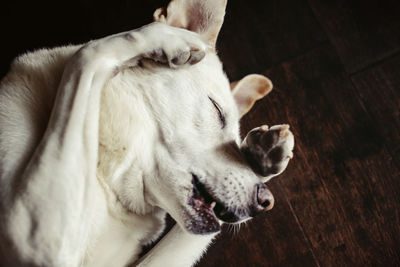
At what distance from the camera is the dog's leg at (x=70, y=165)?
3.33 feet

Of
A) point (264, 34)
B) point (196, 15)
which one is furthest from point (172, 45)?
point (264, 34)

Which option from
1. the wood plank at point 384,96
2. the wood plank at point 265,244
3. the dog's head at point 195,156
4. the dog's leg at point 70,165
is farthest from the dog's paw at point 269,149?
the wood plank at point 384,96

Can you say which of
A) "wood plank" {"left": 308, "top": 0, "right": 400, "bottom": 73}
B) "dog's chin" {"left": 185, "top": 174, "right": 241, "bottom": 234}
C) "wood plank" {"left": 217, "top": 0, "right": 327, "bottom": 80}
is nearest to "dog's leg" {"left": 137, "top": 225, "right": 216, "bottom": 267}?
"dog's chin" {"left": 185, "top": 174, "right": 241, "bottom": 234}

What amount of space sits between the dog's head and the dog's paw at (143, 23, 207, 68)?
97mm

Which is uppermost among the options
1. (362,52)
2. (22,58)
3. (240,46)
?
(22,58)

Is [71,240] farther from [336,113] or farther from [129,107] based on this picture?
[336,113]

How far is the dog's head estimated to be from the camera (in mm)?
1259

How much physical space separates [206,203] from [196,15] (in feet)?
2.23

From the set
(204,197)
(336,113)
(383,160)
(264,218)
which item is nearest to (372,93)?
(336,113)

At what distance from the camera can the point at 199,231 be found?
1293mm

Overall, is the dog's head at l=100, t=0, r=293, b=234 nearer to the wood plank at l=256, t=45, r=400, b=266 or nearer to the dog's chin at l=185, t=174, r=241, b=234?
the dog's chin at l=185, t=174, r=241, b=234

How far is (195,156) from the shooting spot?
1.26 m

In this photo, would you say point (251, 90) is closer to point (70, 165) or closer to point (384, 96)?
point (384, 96)

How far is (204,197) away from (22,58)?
2.57ft
